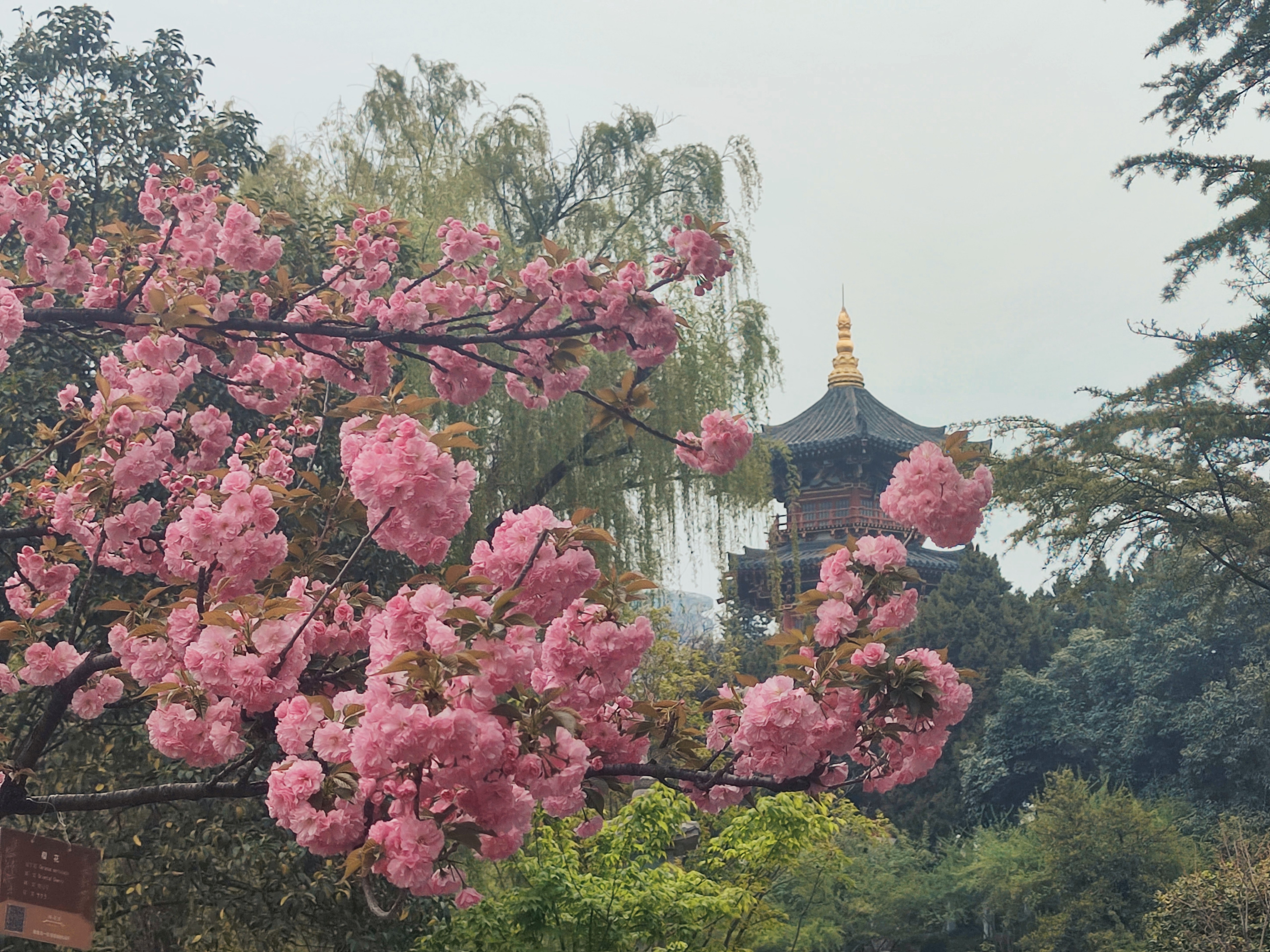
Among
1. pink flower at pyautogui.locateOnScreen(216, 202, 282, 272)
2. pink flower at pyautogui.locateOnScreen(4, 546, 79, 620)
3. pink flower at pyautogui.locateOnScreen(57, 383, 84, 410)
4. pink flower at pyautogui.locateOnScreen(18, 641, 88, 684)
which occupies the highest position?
pink flower at pyautogui.locateOnScreen(216, 202, 282, 272)

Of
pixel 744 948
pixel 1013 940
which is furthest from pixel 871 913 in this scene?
pixel 744 948

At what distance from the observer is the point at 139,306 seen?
3.30 meters

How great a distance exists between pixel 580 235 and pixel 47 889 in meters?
6.71

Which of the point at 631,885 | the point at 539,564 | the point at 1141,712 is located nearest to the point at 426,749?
the point at 539,564

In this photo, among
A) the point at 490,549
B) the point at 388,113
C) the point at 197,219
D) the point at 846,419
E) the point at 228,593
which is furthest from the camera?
the point at 846,419

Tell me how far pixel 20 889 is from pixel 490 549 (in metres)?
1.15

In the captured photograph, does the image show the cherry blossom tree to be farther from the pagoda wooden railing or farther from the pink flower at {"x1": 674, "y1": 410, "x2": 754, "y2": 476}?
the pagoda wooden railing

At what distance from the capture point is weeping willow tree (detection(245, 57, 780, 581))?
7.33 metres

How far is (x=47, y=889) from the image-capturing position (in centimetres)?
243

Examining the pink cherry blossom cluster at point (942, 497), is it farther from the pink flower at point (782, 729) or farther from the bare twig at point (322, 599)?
the bare twig at point (322, 599)

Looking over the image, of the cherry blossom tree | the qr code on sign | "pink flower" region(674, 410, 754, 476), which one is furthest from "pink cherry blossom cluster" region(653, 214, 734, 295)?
the qr code on sign

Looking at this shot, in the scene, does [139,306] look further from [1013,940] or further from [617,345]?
[1013,940]

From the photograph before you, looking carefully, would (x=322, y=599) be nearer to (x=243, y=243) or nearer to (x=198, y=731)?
(x=198, y=731)

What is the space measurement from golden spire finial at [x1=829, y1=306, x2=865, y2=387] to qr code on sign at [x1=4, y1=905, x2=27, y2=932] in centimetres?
2253
